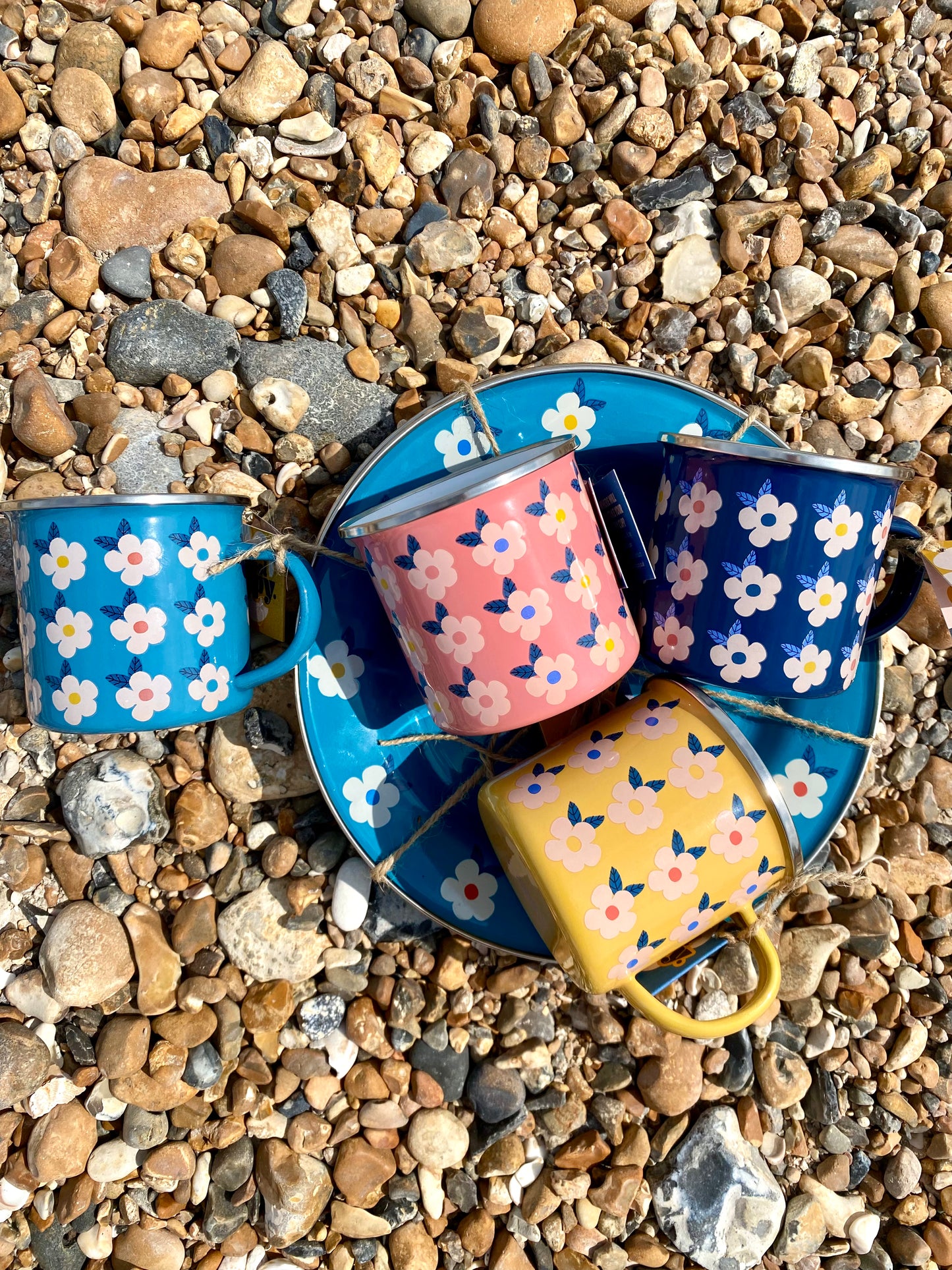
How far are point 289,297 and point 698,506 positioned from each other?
621 mm

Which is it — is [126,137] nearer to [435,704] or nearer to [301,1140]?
[435,704]

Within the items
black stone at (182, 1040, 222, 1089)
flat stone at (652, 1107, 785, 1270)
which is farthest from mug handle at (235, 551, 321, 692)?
flat stone at (652, 1107, 785, 1270)

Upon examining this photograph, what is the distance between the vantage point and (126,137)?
1.17 metres

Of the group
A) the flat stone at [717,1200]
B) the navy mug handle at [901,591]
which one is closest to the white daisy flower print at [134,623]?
the navy mug handle at [901,591]

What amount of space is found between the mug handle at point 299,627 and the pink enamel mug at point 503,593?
8cm

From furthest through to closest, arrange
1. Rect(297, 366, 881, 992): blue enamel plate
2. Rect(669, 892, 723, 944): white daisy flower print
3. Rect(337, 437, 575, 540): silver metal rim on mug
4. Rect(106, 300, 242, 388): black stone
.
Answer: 1. Rect(106, 300, 242, 388): black stone
2. Rect(297, 366, 881, 992): blue enamel plate
3. Rect(669, 892, 723, 944): white daisy flower print
4. Rect(337, 437, 575, 540): silver metal rim on mug

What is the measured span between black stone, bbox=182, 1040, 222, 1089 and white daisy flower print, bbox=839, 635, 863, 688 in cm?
92

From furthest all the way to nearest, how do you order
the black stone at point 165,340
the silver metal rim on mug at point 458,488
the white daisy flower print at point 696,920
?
the black stone at point 165,340 → the white daisy flower print at point 696,920 → the silver metal rim on mug at point 458,488

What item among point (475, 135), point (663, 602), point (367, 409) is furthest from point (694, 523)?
point (475, 135)

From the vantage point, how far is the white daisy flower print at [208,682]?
94 cm

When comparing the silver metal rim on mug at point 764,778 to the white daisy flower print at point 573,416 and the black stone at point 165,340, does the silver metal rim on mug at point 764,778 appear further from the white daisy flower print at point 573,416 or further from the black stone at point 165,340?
the black stone at point 165,340

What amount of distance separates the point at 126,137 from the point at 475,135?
475 mm

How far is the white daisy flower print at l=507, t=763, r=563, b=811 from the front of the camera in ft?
3.00

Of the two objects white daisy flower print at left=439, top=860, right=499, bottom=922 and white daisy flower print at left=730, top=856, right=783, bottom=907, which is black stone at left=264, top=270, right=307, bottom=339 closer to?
white daisy flower print at left=439, top=860, right=499, bottom=922
